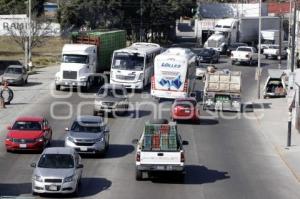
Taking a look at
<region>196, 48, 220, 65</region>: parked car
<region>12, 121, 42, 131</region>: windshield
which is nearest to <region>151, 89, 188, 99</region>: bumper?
<region>12, 121, 42, 131</region>: windshield

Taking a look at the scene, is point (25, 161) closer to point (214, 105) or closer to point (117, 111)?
point (117, 111)

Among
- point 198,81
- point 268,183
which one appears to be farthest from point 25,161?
point 198,81

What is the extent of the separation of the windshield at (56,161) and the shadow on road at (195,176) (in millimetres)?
3926

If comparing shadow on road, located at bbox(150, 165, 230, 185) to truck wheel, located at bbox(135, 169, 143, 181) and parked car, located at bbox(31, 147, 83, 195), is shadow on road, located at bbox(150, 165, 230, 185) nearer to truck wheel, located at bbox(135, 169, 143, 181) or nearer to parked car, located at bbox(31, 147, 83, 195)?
truck wheel, located at bbox(135, 169, 143, 181)

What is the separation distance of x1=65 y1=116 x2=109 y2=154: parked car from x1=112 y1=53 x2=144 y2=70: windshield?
70.6 ft

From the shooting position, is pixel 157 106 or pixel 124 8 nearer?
pixel 157 106

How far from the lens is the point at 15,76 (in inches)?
2359

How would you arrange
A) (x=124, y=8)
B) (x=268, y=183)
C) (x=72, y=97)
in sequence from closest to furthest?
1. (x=268, y=183)
2. (x=72, y=97)
3. (x=124, y=8)

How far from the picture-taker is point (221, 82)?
50750 millimetres

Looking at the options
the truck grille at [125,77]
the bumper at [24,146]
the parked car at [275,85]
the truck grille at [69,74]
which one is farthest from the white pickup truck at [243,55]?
the bumper at [24,146]

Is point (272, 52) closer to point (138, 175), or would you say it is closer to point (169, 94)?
point (169, 94)

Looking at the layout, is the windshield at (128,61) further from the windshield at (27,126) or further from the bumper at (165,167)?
the bumper at (165,167)

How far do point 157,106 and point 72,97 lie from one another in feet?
21.2

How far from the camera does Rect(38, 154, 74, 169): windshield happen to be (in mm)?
26839
